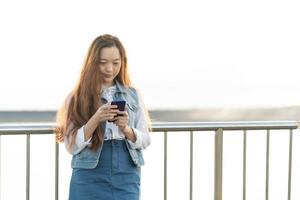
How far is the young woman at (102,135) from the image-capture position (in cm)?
221

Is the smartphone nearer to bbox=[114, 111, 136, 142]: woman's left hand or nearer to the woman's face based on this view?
bbox=[114, 111, 136, 142]: woman's left hand

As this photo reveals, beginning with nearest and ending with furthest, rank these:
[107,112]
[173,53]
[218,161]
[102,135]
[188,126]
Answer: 1. [107,112]
2. [102,135]
3. [188,126]
4. [218,161]
5. [173,53]

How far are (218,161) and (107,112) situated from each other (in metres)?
1.17

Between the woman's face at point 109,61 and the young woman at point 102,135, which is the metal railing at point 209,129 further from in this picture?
the woman's face at point 109,61

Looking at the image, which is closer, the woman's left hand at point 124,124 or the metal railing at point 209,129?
the woman's left hand at point 124,124

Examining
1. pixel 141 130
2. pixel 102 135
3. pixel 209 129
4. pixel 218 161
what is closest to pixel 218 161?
pixel 218 161

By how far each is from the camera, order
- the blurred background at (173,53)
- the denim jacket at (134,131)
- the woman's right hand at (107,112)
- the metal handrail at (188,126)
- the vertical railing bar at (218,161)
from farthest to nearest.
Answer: the blurred background at (173,53) → the vertical railing bar at (218,161) → the metal handrail at (188,126) → the denim jacket at (134,131) → the woman's right hand at (107,112)

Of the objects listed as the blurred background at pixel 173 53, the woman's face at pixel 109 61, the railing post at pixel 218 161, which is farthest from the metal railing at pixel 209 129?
the woman's face at pixel 109 61

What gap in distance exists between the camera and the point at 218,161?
10.2ft

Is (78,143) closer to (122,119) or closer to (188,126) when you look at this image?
(122,119)

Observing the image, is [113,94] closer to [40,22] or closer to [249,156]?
[249,156]

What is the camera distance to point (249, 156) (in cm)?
332

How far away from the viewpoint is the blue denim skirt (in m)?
2.21

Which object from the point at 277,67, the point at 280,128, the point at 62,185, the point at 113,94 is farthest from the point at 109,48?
the point at 277,67
